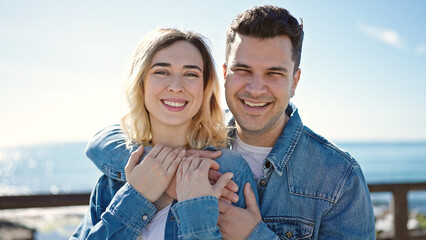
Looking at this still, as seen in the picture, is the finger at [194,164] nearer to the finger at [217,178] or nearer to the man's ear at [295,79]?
the finger at [217,178]

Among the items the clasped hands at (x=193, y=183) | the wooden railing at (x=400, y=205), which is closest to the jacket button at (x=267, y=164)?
the clasped hands at (x=193, y=183)

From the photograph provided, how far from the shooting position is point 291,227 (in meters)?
2.23

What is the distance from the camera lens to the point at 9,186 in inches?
1510

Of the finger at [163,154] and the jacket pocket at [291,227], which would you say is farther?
the jacket pocket at [291,227]

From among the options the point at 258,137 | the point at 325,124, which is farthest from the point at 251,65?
the point at 325,124

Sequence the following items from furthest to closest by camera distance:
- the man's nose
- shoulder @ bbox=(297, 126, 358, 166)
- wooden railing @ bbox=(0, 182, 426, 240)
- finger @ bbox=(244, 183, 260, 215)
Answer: wooden railing @ bbox=(0, 182, 426, 240) → the man's nose → shoulder @ bbox=(297, 126, 358, 166) → finger @ bbox=(244, 183, 260, 215)

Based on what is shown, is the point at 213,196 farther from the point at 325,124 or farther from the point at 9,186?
the point at 325,124

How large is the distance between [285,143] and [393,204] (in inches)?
82.7

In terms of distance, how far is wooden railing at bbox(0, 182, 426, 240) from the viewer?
2.84 meters

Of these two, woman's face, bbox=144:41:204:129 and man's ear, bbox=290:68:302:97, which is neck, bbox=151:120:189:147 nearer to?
woman's face, bbox=144:41:204:129

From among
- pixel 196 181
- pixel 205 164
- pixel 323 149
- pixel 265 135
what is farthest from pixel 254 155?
pixel 196 181

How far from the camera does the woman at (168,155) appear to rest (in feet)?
6.12

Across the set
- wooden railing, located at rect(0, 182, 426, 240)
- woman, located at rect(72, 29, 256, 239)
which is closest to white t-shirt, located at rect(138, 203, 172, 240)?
woman, located at rect(72, 29, 256, 239)

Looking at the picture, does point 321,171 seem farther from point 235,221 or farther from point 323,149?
point 235,221
